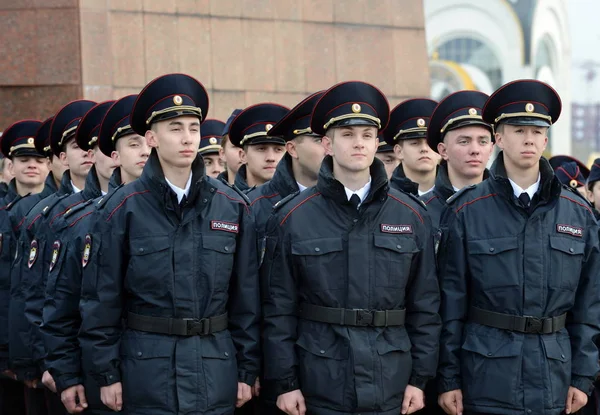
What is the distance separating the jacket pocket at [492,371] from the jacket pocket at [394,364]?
364 mm

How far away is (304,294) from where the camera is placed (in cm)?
581

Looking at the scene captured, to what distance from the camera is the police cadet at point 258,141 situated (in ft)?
27.7

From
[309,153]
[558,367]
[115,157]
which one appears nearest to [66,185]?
[115,157]

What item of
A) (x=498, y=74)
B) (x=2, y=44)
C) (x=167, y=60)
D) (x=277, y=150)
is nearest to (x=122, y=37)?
(x=167, y=60)

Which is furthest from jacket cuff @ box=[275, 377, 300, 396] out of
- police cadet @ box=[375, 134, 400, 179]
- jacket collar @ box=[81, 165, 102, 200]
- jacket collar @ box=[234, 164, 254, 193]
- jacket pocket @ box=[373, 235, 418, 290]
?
police cadet @ box=[375, 134, 400, 179]

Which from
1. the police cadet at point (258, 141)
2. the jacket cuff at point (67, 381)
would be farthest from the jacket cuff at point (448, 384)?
the police cadet at point (258, 141)

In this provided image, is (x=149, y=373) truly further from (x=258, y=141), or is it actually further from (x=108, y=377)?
(x=258, y=141)

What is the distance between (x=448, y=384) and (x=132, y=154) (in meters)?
2.44

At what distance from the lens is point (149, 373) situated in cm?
556

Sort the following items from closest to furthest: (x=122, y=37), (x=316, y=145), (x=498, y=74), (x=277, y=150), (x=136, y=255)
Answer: (x=136, y=255) < (x=316, y=145) < (x=277, y=150) < (x=122, y=37) < (x=498, y=74)

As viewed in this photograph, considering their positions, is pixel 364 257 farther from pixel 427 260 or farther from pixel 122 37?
pixel 122 37

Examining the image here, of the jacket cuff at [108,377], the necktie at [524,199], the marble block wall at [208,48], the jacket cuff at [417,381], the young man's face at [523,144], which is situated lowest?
the jacket cuff at [417,381]

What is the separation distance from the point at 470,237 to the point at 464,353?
2.03ft

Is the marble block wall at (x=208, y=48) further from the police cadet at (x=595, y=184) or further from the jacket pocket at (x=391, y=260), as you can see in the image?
the jacket pocket at (x=391, y=260)
